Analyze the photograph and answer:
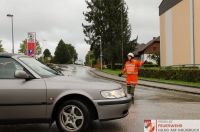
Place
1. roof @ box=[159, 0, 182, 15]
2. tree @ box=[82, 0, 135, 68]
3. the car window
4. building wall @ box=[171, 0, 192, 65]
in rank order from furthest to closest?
tree @ box=[82, 0, 135, 68] < roof @ box=[159, 0, 182, 15] < building wall @ box=[171, 0, 192, 65] < the car window

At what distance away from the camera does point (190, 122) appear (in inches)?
176

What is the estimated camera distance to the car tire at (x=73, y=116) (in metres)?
A: 6.98

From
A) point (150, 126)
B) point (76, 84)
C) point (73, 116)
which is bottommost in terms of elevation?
point (73, 116)

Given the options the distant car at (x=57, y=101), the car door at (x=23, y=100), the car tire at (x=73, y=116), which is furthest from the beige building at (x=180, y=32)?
the car door at (x=23, y=100)

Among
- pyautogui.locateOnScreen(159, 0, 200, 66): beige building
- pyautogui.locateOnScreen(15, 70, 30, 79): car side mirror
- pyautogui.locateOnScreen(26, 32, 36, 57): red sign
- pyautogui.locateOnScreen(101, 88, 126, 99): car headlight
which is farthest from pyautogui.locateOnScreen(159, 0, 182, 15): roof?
pyautogui.locateOnScreen(15, 70, 30, 79): car side mirror

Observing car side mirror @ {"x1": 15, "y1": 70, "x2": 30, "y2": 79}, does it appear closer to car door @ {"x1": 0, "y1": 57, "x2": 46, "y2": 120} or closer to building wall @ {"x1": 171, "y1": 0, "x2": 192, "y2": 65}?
car door @ {"x1": 0, "y1": 57, "x2": 46, "y2": 120}

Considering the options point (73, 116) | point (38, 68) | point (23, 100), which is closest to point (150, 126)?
point (73, 116)

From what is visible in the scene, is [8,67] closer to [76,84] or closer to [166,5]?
[76,84]

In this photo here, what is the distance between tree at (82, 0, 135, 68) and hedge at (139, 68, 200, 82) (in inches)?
1091

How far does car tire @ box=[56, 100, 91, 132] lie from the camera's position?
6.98 meters

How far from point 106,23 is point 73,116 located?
63370 mm

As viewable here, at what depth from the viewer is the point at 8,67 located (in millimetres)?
7367

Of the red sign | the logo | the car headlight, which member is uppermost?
the red sign

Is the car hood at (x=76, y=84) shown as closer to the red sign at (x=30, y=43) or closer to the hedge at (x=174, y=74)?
the red sign at (x=30, y=43)
